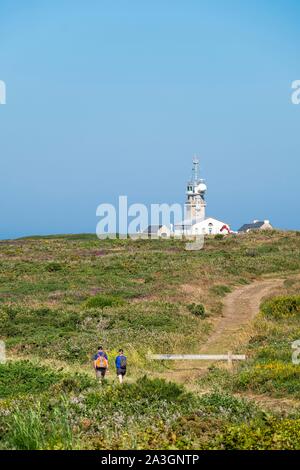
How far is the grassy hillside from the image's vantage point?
11391 millimetres

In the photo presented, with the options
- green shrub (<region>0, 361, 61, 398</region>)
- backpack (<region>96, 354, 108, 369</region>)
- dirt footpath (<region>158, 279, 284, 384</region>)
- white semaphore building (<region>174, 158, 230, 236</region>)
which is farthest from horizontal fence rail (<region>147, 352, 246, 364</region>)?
white semaphore building (<region>174, 158, 230, 236</region>)

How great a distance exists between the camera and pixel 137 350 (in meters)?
24.2

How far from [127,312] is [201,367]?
901cm

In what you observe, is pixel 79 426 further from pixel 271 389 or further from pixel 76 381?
pixel 271 389

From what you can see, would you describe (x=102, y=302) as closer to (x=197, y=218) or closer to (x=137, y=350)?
(x=137, y=350)

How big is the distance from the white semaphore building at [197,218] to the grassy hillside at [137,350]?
57.7m

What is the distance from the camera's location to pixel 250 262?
2218 inches

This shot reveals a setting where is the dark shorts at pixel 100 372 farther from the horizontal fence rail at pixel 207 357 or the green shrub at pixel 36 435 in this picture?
the green shrub at pixel 36 435

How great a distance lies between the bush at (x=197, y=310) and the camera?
33.2 m

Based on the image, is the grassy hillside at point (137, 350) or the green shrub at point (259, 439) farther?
the grassy hillside at point (137, 350)

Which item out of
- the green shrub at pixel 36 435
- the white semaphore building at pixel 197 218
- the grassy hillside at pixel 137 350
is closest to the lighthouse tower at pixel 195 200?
the white semaphore building at pixel 197 218

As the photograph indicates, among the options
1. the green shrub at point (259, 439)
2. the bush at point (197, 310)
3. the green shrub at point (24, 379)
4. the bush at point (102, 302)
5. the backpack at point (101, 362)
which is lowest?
the green shrub at point (24, 379)

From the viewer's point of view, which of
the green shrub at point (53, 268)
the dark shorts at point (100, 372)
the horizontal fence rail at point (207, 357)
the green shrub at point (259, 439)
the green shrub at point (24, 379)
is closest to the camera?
the green shrub at point (259, 439)

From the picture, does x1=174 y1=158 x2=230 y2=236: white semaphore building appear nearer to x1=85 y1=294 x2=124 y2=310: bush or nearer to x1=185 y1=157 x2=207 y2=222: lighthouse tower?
x1=185 y1=157 x2=207 y2=222: lighthouse tower
